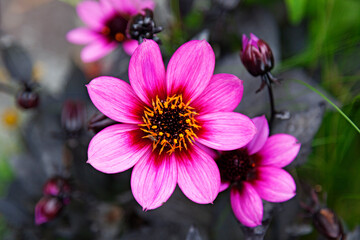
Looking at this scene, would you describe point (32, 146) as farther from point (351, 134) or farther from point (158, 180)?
point (351, 134)

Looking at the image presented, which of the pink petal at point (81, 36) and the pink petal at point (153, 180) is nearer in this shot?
the pink petal at point (153, 180)

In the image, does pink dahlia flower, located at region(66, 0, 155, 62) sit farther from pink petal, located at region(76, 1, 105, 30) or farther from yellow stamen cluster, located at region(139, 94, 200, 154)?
yellow stamen cluster, located at region(139, 94, 200, 154)

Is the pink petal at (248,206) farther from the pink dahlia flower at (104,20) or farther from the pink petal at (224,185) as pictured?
the pink dahlia flower at (104,20)

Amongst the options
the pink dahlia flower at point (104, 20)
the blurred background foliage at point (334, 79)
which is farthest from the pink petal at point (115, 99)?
the blurred background foliage at point (334, 79)

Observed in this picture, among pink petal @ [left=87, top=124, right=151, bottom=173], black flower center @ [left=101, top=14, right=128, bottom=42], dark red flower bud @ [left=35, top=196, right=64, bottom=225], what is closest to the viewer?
pink petal @ [left=87, top=124, right=151, bottom=173]

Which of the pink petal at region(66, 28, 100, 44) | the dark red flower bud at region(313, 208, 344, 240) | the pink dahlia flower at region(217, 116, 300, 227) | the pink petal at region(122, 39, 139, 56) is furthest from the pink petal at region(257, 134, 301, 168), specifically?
the pink petal at region(66, 28, 100, 44)

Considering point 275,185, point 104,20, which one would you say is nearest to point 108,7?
point 104,20
